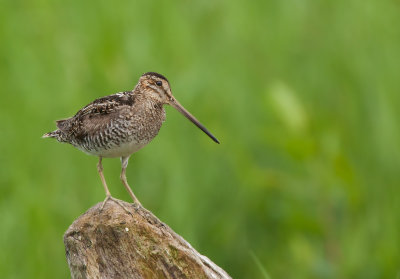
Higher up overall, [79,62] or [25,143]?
[79,62]

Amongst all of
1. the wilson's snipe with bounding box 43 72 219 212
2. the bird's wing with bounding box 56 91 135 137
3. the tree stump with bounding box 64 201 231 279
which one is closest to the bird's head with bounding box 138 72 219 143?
the wilson's snipe with bounding box 43 72 219 212

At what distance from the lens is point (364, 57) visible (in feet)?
32.0

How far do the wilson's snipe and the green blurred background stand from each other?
1.73m

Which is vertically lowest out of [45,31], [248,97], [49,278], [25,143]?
[49,278]

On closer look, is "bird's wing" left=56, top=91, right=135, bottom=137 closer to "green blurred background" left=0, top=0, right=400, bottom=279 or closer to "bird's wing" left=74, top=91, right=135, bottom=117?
"bird's wing" left=74, top=91, right=135, bottom=117

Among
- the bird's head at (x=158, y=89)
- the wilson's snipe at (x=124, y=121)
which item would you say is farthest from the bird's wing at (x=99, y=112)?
the bird's head at (x=158, y=89)

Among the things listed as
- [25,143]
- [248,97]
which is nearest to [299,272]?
[248,97]

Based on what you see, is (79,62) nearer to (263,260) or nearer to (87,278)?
(263,260)

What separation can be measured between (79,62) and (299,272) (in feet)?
9.98

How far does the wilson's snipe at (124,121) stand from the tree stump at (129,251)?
1.22 m

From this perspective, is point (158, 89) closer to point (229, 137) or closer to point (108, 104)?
point (108, 104)

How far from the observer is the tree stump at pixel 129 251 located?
4449mm

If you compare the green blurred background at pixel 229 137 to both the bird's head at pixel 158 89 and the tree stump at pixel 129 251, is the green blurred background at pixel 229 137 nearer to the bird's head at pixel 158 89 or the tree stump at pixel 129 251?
the bird's head at pixel 158 89

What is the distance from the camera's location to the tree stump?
445 cm
